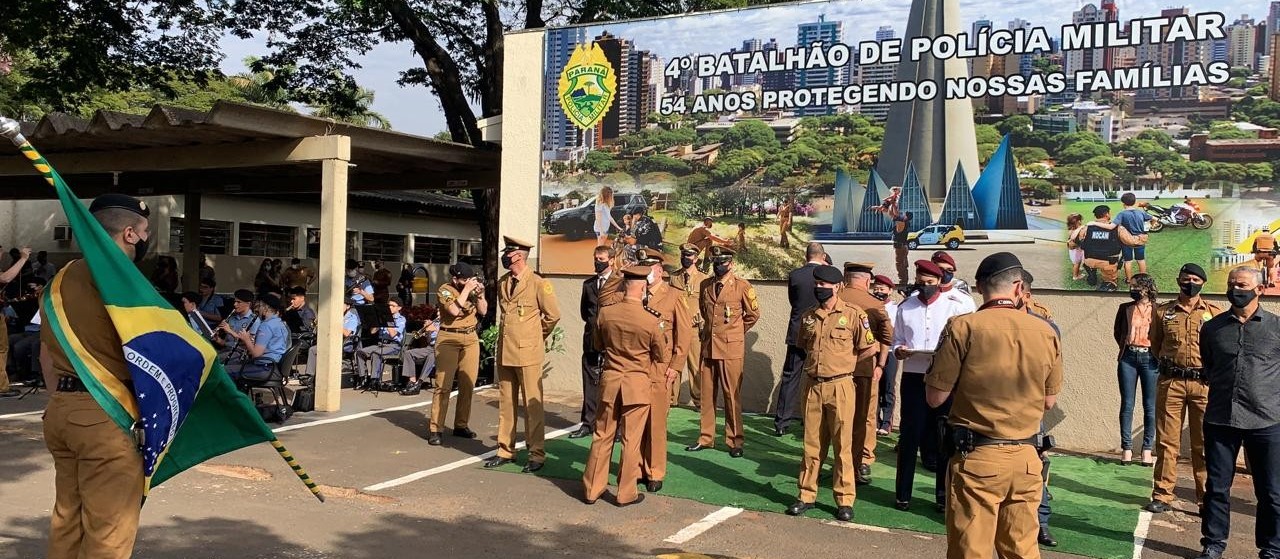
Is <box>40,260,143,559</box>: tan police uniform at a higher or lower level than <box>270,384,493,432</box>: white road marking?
higher

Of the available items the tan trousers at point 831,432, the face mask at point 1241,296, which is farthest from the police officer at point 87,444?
the face mask at point 1241,296

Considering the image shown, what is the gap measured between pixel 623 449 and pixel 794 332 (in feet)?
11.4

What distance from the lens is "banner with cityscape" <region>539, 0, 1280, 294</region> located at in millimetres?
10094

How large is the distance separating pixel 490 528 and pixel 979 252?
6.44 meters

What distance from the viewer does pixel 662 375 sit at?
8078 mm

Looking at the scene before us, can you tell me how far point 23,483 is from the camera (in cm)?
776

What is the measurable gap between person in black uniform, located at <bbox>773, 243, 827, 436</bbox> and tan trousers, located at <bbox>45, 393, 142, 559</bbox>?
710cm

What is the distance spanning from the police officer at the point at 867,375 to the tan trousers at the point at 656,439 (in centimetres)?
146

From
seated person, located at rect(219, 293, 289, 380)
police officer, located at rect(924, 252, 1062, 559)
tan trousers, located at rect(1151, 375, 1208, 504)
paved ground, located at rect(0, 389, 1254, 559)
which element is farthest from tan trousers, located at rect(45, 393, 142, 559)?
tan trousers, located at rect(1151, 375, 1208, 504)

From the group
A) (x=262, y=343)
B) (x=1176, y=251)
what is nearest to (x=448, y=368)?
(x=262, y=343)

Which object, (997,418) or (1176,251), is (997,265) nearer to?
(997,418)

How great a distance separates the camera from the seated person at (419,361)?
13.3 metres

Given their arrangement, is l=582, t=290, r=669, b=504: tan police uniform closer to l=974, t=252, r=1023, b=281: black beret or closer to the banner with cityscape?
l=974, t=252, r=1023, b=281: black beret

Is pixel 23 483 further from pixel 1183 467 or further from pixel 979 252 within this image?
pixel 1183 467
